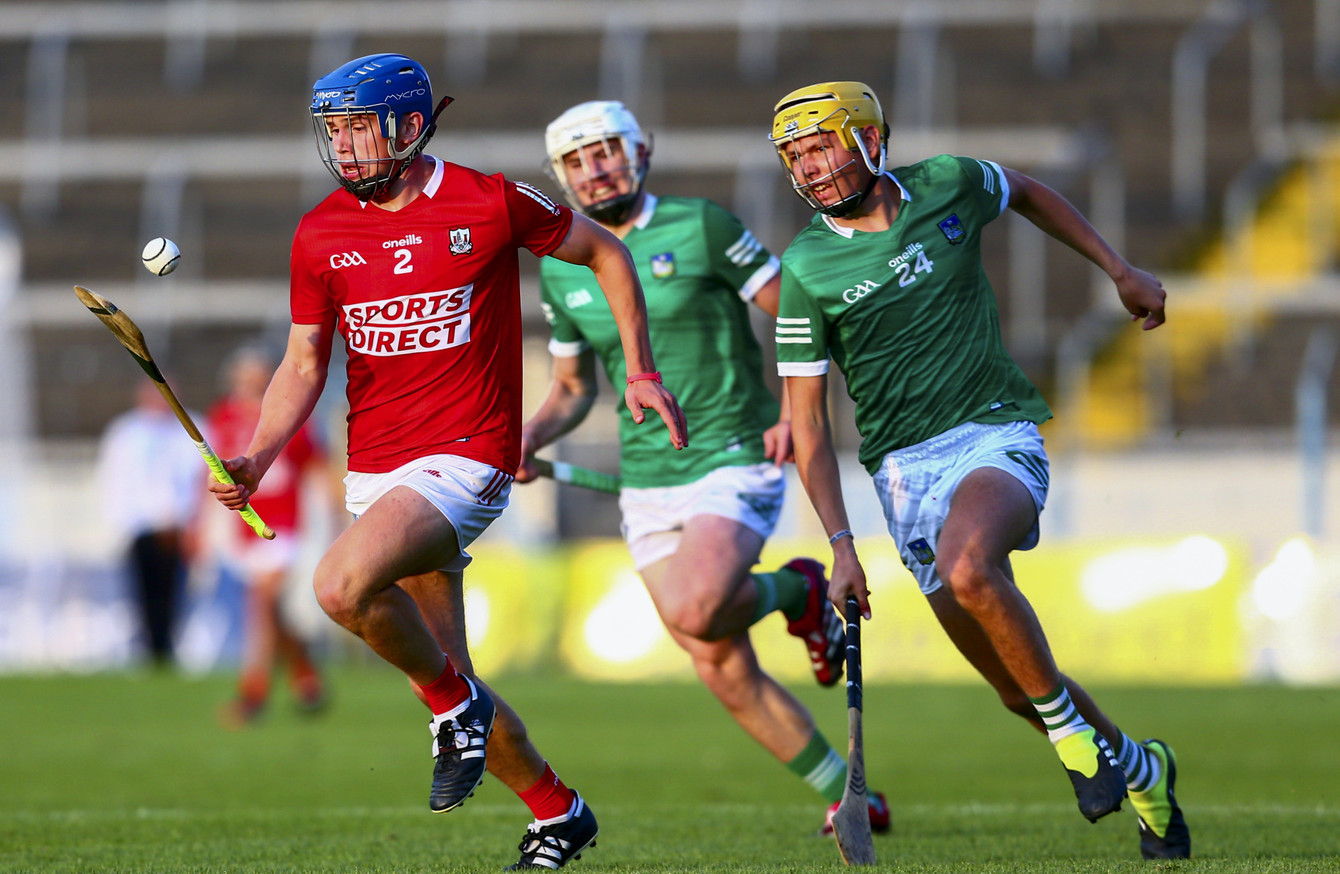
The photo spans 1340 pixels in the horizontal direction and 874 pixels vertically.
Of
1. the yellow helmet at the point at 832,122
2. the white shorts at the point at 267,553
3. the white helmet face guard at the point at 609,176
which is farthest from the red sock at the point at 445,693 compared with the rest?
the white shorts at the point at 267,553

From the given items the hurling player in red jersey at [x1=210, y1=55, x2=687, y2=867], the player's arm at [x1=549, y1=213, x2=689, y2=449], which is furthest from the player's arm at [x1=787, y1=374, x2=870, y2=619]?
the hurling player in red jersey at [x1=210, y1=55, x2=687, y2=867]

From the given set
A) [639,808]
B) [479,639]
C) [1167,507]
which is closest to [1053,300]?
[1167,507]

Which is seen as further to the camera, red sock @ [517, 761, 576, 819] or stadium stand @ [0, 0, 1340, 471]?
stadium stand @ [0, 0, 1340, 471]

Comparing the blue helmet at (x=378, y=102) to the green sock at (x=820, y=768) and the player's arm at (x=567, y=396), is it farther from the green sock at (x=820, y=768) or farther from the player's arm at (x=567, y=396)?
the green sock at (x=820, y=768)

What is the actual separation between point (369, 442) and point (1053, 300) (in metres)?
15.4

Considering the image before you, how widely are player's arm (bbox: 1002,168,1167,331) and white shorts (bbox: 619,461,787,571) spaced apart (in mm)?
1486

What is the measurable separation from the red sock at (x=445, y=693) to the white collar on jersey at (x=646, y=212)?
7.31ft

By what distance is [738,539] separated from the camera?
6570mm

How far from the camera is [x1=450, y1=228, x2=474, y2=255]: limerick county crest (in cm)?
525

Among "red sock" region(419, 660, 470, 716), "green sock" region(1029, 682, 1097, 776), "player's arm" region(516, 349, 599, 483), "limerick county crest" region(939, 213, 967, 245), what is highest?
"limerick county crest" region(939, 213, 967, 245)

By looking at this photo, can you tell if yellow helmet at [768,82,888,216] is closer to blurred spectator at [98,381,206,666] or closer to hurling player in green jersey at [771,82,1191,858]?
hurling player in green jersey at [771,82,1191,858]

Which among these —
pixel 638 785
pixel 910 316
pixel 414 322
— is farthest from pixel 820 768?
pixel 414 322

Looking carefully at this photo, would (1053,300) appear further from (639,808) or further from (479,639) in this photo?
(639,808)

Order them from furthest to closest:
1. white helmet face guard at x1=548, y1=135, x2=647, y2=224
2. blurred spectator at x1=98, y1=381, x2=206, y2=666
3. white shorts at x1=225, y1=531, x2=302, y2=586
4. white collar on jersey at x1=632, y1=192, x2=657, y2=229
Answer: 1. blurred spectator at x1=98, y1=381, x2=206, y2=666
2. white shorts at x1=225, y1=531, x2=302, y2=586
3. white collar on jersey at x1=632, y1=192, x2=657, y2=229
4. white helmet face guard at x1=548, y1=135, x2=647, y2=224
